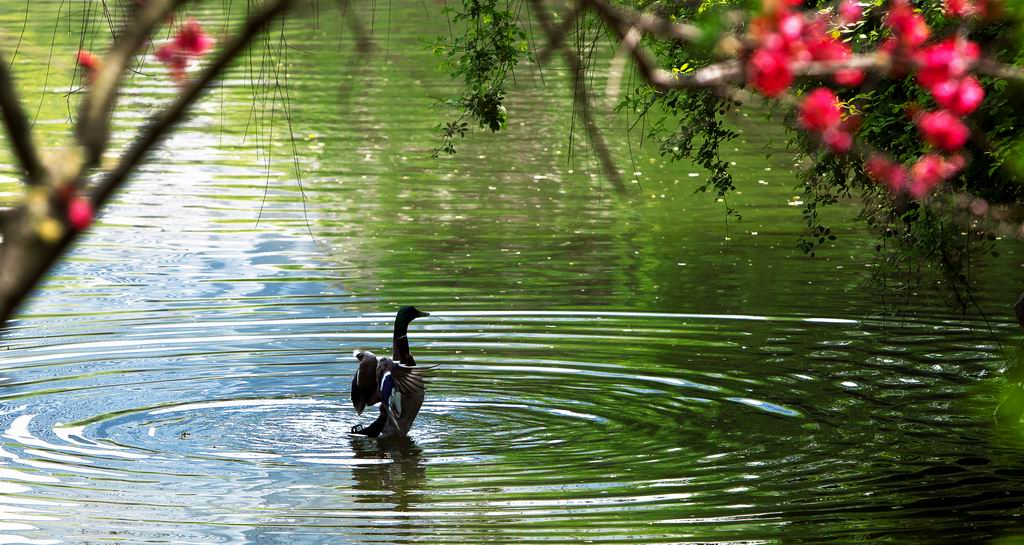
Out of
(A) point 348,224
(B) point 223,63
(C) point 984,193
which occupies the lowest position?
(A) point 348,224

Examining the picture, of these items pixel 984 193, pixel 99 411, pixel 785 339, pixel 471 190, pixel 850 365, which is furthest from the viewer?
pixel 471 190

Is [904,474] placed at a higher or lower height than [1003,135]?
lower

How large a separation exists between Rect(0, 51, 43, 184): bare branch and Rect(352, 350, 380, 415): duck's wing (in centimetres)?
901

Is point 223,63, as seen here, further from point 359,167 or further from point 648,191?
point 359,167

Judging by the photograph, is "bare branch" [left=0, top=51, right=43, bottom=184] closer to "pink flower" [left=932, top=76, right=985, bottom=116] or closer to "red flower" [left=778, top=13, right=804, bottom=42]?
"red flower" [left=778, top=13, right=804, bottom=42]

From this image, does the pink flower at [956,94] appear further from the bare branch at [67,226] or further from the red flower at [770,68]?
the bare branch at [67,226]

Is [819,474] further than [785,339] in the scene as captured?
No

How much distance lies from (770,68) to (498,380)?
31.1 ft

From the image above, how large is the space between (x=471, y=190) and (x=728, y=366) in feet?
34.7

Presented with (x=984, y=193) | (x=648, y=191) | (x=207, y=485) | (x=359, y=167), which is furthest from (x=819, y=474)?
(x=359, y=167)

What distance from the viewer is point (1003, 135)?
9.49 meters

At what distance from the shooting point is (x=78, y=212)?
1.79 m

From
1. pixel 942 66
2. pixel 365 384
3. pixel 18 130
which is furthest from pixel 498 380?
pixel 18 130

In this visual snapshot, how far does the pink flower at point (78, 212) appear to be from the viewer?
178cm
